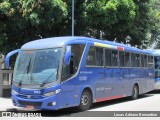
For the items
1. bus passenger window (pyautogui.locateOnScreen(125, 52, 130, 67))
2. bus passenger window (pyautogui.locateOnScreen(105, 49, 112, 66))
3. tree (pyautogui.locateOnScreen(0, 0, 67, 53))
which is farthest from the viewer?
tree (pyautogui.locateOnScreen(0, 0, 67, 53))

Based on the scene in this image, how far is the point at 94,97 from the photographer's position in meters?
14.4

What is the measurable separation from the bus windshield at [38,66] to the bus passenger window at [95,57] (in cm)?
186

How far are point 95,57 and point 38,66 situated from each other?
9.74 feet

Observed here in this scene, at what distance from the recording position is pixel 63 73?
40.9ft

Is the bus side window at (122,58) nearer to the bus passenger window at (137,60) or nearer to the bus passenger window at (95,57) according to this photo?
the bus passenger window at (137,60)

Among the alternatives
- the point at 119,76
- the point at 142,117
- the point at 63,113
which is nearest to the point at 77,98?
the point at 63,113

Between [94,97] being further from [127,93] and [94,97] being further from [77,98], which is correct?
[127,93]

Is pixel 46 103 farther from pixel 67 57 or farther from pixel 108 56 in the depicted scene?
pixel 108 56

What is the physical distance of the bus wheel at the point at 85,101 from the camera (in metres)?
13.5

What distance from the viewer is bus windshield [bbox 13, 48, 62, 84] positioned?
12335 mm

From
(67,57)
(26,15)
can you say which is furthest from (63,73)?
(26,15)

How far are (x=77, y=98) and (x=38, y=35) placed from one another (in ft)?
31.1

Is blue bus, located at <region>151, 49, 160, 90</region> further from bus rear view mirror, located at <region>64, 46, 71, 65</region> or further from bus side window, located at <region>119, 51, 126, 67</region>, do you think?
bus rear view mirror, located at <region>64, 46, 71, 65</region>

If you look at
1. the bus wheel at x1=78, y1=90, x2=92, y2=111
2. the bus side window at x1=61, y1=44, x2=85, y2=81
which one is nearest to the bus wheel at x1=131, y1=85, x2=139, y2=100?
the bus wheel at x1=78, y1=90, x2=92, y2=111
